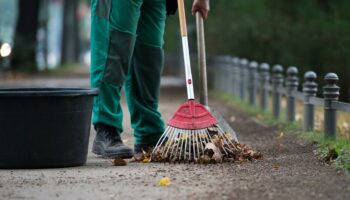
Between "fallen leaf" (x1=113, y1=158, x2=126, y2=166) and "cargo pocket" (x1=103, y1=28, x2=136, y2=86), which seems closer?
"fallen leaf" (x1=113, y1=158, x2=126, y2=166)

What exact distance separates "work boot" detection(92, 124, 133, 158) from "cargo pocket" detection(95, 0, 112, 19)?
30.8 inches

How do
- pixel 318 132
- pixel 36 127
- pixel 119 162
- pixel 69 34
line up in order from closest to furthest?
1. pixel 36 127
2. pixel 119 162
3. pixel 318 132
4. pixel 69 34

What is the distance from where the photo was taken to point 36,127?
631 centimetres

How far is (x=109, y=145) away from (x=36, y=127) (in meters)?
0.86

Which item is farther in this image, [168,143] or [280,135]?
[280,135]

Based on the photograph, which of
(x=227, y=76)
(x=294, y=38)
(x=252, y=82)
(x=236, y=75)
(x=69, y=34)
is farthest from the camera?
(x=69, y=34)

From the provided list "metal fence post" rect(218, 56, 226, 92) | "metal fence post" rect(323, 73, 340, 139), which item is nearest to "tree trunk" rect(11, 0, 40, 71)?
"metal fence post" rect(218, 56, 226, 92)

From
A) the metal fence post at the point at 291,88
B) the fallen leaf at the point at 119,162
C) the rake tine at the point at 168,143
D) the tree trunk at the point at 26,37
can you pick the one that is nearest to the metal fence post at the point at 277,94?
the metal fence post at the point at 291,88

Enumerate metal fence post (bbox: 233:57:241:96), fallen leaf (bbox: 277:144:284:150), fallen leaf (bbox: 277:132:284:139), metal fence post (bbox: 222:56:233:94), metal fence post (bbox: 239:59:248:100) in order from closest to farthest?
fallen leaf (bbox: 277:144:284:150)
fallen leaf (bbox: 277:132:284:139)
metal fence post (bbox: 239:59:248:100)
metal fence post (bbox: 233:57:241:96)
metal fence post (bbox: 222:56:233:94)

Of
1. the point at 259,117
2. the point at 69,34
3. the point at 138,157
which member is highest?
the point at 69,34

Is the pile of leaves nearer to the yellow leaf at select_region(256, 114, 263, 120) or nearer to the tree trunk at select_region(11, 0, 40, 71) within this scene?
the yellow leaf at select_region(256, 114, 263, 120)

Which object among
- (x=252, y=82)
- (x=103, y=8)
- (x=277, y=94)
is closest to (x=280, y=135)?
(x=277, y=94)

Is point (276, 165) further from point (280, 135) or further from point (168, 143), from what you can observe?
point (280, 135)

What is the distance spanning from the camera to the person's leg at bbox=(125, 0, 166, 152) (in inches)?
293
